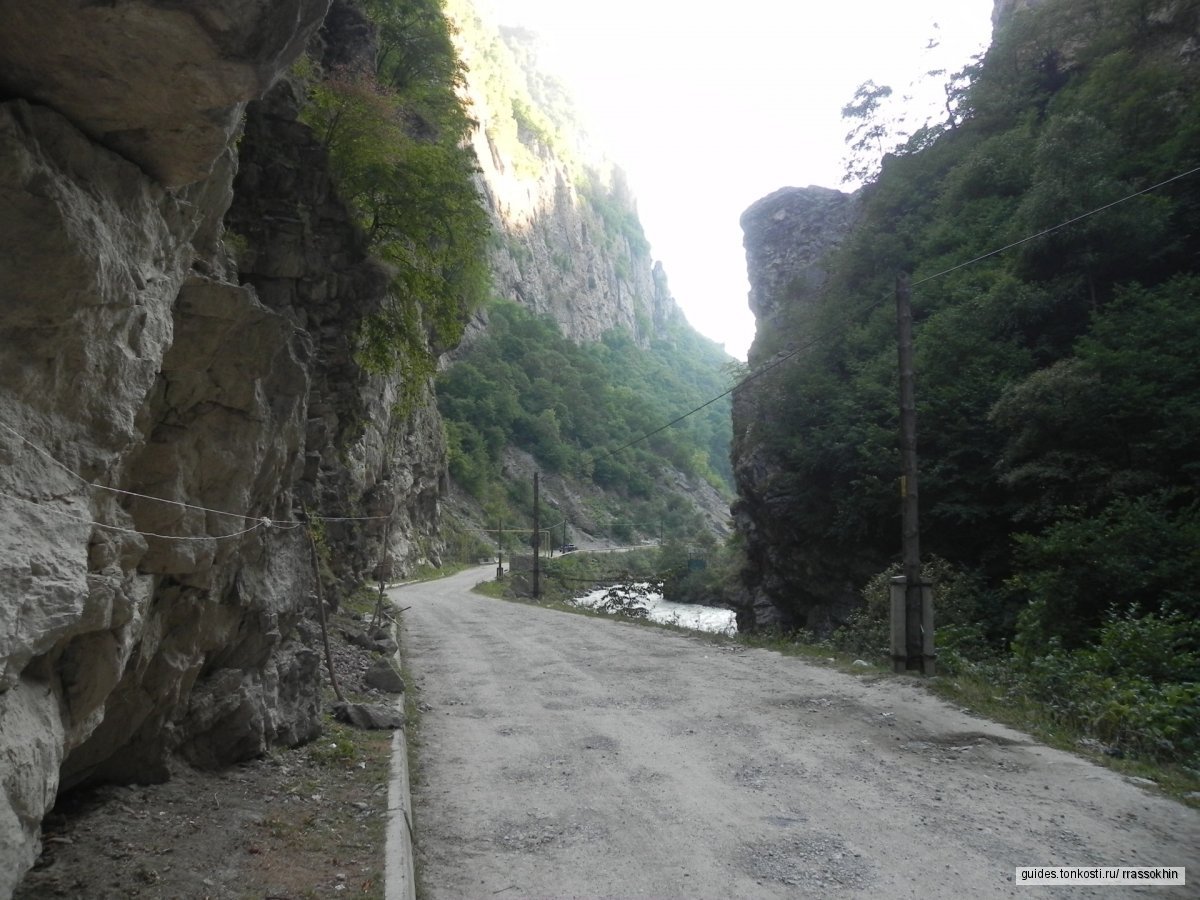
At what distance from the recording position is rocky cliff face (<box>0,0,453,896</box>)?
294 cm

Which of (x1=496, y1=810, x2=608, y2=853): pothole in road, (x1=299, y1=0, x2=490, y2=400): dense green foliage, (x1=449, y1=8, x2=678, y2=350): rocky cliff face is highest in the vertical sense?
(x1=449, y1=8, x2=678, y2=350): rocky cliff face

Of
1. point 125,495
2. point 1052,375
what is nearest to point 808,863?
point 125,495

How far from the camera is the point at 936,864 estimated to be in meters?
4.58

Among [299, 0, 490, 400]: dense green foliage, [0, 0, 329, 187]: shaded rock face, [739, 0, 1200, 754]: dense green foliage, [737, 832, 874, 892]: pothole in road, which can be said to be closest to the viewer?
[0, 0, 329, 187]: shaded rock face

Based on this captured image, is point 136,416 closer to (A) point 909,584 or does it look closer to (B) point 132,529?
(B) point 132,529

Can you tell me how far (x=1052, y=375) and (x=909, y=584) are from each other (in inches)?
336

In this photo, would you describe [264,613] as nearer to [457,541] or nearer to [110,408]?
[110,408]

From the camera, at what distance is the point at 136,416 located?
4.16 meters

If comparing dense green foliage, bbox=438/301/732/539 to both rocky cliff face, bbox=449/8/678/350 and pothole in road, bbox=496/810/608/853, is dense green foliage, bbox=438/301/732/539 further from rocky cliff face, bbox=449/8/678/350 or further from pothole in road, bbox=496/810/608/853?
pothole in road, bbox=496/810/608/853

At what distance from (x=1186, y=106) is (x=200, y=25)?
26.2 metres

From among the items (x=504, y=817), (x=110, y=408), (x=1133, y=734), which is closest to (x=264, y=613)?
(x=504, y=817)

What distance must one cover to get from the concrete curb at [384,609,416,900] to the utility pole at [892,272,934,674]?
686cm

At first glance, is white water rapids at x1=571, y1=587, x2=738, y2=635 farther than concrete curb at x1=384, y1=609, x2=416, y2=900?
Yes

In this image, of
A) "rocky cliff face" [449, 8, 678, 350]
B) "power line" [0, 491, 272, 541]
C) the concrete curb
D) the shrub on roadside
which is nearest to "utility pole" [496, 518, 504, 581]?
"rocky cliff face" [449, 8, 678, 350]
